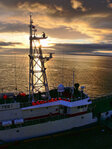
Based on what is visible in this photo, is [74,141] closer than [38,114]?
Yes

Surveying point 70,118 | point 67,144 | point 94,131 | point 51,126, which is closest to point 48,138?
point 51,126

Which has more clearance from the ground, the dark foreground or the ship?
the ship

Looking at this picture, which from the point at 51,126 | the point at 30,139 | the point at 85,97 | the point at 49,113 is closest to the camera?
the point at 30,139

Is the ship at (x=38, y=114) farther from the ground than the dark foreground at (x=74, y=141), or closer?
farther from the ground

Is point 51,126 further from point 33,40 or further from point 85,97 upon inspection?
point 33,40

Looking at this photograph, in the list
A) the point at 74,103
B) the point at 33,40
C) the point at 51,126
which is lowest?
the point at 51,126

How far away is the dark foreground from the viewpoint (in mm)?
14578

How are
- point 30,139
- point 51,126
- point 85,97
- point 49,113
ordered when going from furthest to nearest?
point 85,97 → point 49,113 → point 51,126 → point 30,139

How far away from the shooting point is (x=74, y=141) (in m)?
15.8

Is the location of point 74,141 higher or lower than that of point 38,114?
lower

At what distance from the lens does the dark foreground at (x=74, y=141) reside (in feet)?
47.8

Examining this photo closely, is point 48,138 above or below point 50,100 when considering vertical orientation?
below

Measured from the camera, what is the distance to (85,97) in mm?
18078

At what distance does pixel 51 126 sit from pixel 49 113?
1.65 metres
